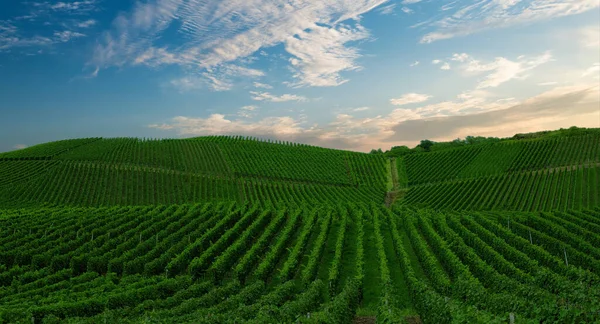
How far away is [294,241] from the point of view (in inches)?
A: 1522

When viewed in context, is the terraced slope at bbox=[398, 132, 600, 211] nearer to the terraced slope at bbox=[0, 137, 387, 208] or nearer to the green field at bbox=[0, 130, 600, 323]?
the green field at bbox=[0, 130, 600, 323]

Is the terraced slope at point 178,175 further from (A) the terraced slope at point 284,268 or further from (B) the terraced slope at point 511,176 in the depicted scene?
(A) the terraced slope at point 284,268

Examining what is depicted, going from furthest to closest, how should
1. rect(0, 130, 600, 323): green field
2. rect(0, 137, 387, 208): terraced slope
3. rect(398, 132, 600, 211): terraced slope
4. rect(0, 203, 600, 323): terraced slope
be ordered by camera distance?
rect(0, 137, 387, 208): terraced slope, rect(398, 132, 600, 211): terraced slope, rect(0, 130, 600, 323): green field, rect(0, 203, 600, 323): terraced slope

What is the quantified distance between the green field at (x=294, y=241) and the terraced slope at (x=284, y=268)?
0.45 feet

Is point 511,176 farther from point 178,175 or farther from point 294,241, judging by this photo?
point 178,175

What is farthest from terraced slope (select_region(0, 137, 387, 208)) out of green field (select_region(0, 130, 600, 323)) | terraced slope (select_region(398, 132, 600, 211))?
terraced slope (select_region(398, 132, 600, 211))

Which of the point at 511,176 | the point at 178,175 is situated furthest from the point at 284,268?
the point at 511,176

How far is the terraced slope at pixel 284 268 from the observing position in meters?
17.2

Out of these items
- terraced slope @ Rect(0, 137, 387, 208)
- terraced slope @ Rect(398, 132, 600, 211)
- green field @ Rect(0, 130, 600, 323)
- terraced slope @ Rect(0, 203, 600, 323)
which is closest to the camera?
terraced slope @ Rect(0, 203, 600, 323)

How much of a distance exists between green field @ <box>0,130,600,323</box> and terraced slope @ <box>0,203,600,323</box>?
136 millimetres

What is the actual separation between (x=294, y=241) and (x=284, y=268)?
32.3ft

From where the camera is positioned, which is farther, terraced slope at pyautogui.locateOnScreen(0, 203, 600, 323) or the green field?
the green field

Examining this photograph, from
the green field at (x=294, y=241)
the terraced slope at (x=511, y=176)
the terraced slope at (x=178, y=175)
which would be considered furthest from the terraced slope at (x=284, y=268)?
the terraced slope at (x=178, y=175)

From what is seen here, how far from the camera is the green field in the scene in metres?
18.6
